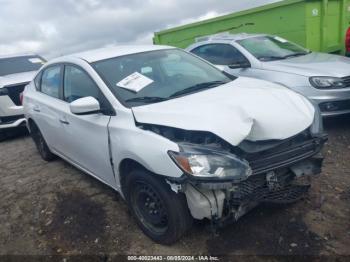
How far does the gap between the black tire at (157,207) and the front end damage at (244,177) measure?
12 centimetres

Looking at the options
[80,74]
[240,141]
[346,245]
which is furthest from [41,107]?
[346,245]

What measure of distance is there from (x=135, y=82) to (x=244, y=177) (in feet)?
4.98

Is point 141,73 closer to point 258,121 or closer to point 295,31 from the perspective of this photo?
point 258,121

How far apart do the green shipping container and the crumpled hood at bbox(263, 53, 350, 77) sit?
150 cm

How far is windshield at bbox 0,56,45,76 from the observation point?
27.7 feet

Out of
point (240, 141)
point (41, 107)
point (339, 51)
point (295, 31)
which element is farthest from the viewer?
point (339, 51)

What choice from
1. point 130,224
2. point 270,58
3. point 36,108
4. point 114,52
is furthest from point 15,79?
point 130,224

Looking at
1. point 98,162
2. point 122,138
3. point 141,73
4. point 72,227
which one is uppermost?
point 141,73

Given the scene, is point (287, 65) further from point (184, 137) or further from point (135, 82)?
point (184, 137)

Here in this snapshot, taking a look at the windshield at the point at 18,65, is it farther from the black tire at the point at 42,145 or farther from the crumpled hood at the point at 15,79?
the black tire at the point at 42,145

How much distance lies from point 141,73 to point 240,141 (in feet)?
4.84

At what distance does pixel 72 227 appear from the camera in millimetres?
3730

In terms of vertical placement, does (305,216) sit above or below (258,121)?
below

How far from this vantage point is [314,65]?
5594 millimetres
